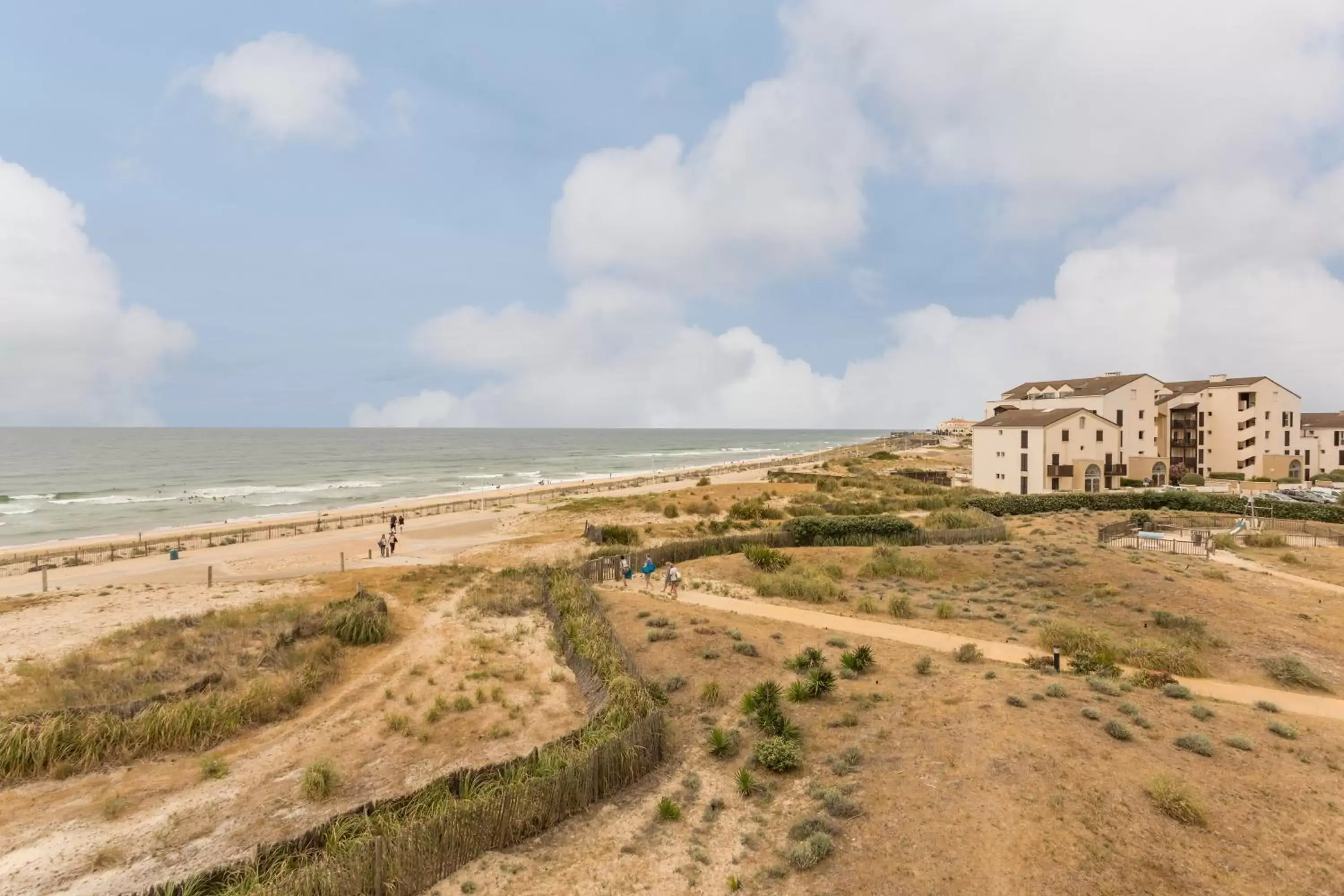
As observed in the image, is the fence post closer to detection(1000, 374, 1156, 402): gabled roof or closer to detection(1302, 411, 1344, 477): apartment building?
detection(1000, 374, 1156, 402): gabled roof

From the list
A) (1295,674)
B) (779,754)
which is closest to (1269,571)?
(1295,674)

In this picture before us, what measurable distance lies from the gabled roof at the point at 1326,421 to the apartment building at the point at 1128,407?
30.6 m

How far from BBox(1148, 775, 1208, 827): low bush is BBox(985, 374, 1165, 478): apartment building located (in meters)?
53.4

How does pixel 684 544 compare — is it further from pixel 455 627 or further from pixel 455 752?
pixel 455 752

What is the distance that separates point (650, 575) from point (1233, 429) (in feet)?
237

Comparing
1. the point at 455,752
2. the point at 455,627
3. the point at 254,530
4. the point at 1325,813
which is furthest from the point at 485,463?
the point at 1325,813

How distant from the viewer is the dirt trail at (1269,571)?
2562cm

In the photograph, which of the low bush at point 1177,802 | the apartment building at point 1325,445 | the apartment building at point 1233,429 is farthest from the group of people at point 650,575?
the apartment building at point 1325,445

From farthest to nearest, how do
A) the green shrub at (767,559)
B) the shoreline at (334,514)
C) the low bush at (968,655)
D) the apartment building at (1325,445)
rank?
the apartment building at (1325,445) < the shoreline at (334,514) < the green shrub at (767,559) < the low bush at (968,655)

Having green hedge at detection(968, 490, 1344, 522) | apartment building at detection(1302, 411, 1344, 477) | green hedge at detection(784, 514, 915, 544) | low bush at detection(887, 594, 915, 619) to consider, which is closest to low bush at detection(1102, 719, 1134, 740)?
low bush at detection(887, 594, 915, 619)

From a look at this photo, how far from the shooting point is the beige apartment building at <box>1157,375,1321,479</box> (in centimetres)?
6544

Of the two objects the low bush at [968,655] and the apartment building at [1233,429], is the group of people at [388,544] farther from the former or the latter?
the apartment building at [1233,429]

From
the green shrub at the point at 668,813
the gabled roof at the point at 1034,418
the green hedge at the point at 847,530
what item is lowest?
the green shrub at the point at 668,813

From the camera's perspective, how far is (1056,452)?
53.4 meters
